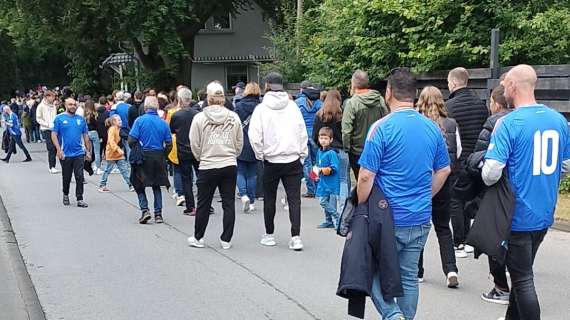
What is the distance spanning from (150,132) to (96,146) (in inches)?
285

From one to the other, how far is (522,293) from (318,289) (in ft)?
7.47

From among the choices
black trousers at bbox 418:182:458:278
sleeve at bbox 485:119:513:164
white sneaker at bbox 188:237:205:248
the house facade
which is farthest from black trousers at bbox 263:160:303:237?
the house facade

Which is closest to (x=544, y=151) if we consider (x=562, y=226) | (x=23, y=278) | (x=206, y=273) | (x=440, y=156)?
(x=440, y=156)

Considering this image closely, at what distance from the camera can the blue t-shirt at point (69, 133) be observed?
11.5 m

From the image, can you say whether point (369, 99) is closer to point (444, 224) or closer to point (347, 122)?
point (347, 122)

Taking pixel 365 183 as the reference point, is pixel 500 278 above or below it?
below

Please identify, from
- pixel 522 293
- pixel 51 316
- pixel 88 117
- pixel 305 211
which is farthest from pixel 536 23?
pixel 88 117

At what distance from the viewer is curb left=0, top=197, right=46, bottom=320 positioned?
19.9ft

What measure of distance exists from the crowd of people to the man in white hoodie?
0.01 meters

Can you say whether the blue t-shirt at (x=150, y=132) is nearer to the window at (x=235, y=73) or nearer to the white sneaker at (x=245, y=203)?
the white sneaker at (x=245, y=203)

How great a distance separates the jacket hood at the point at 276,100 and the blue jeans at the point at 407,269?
3.85m

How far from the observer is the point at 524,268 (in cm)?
450

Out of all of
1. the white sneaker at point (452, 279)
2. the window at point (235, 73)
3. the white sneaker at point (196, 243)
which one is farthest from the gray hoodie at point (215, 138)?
the window at point (235, 73)

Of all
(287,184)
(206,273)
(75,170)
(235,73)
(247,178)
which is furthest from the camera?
(235,73)
